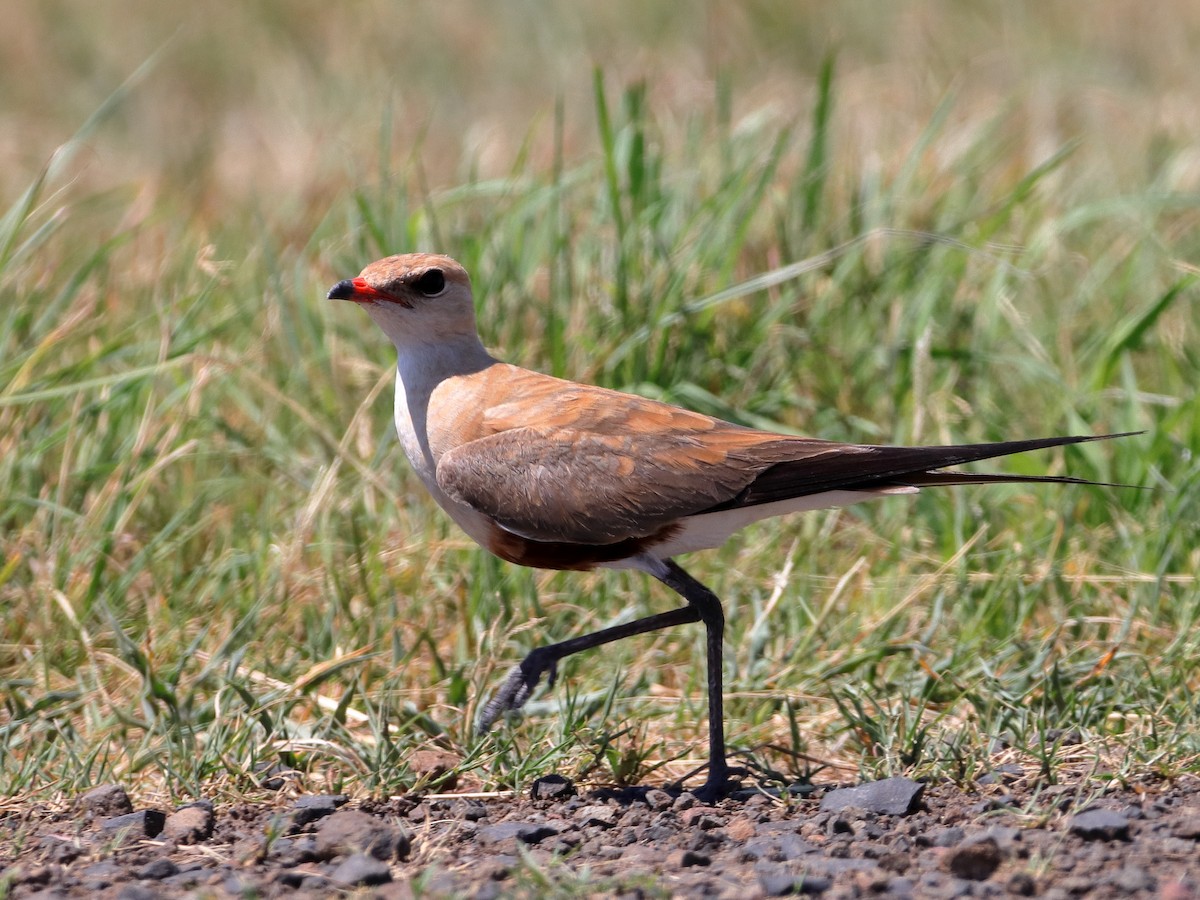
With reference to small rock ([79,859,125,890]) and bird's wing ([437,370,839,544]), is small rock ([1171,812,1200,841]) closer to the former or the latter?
bird's wing ([437,370,839,544])

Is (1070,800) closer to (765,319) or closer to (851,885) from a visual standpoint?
(851,885)

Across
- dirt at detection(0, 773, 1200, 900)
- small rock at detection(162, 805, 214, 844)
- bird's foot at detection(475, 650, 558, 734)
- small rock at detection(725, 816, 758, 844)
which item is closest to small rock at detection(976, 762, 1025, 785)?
dirt at detection(0, 773, 1200, 900)

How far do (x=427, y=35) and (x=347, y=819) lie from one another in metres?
8.50

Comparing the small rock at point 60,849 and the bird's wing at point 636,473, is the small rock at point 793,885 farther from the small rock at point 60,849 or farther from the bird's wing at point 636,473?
the small rock at point 60,849

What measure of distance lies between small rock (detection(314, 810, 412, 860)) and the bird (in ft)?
2.30

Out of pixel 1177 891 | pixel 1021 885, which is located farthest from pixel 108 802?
pixel 1177 891

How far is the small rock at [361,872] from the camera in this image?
313cm

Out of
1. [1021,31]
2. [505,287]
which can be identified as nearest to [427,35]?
[1021,31]

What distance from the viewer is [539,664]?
415cm

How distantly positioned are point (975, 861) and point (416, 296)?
2.23m

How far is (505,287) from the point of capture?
19.8 ft

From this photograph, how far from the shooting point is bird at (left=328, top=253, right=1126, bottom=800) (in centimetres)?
404

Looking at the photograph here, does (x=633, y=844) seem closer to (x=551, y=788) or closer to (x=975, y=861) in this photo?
(x=551, y=788)

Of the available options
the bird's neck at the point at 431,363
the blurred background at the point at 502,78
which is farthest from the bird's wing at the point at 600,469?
the blurred background at the point at 502,78
